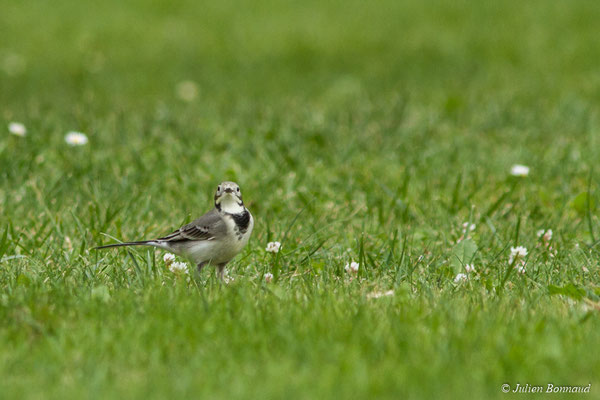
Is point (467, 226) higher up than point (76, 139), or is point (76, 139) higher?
point (76, 139)

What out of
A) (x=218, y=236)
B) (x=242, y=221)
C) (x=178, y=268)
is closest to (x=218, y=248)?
(x=218, y=236)

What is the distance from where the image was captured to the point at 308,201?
5.73 meters

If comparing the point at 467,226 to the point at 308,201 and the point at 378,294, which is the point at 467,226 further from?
the point at 378,294

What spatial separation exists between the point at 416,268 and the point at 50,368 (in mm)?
2128

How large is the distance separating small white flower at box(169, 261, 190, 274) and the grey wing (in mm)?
137

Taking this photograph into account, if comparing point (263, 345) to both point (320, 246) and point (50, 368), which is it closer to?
point (50, 368)

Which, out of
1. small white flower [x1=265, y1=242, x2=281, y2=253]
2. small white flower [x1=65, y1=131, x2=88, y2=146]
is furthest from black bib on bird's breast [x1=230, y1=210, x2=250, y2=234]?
small white flower [x1=65, y1=131, x2=88, y2=146]

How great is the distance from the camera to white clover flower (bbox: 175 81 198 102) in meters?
9.65

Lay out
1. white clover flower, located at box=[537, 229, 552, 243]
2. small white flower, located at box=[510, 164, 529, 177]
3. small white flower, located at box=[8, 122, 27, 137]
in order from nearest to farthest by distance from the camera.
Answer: white clover flower, located at box=[537, 229, 552, 243] → small white flower, located at box=[510, 164, 529, 177] → small white flower, located at box=[8, 122, 27, 137]

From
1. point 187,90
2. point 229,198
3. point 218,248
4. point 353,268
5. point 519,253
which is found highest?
point 187,90

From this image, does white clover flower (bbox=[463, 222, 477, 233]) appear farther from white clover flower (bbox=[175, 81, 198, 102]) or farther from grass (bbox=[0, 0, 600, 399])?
white clover flower (bbox=[175, 81, 198, 102])

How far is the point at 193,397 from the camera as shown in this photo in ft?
8.85

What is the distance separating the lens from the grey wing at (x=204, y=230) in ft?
13.4

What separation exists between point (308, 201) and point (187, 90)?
183 inches
